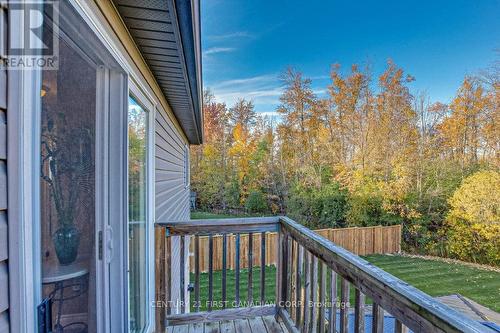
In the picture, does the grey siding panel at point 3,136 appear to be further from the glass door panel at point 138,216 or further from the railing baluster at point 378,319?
the railing baluster at point 378,319

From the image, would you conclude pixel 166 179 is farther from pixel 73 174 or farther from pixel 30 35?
pixel 30 35

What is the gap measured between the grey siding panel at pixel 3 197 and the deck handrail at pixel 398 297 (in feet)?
3.75

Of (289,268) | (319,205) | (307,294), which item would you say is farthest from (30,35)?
(319,205)

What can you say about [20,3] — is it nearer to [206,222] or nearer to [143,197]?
[143,197]

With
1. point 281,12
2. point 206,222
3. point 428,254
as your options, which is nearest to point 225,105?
point 281,12

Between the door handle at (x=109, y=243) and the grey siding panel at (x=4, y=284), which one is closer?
the grey siding panel at (x=4, y=284)

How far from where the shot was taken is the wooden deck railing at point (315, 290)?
0.97m

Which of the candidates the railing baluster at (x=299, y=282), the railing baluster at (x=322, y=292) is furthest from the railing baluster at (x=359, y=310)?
the railing baluster at (x=299, y=282)

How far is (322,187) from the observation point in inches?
554

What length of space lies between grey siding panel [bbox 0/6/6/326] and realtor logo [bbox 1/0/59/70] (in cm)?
2

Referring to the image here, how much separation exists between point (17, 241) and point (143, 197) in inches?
60.7

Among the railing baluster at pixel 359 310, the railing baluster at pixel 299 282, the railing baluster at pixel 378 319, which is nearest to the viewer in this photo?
the railing baluster at pixel 378 319

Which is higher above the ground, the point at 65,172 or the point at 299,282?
the point at 65,172

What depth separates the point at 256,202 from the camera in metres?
17.1
